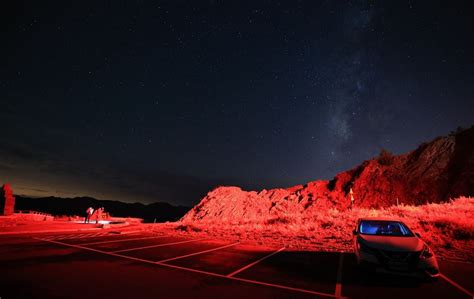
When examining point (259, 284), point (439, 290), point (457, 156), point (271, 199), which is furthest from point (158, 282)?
point (457, 156)

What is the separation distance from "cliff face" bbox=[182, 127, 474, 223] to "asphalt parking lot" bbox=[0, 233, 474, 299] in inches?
652

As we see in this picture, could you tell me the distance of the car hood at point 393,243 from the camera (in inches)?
253

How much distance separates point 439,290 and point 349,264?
3.08 m

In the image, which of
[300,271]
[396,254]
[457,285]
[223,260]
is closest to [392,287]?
→ [396,254]

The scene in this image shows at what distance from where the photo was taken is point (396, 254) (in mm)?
6254

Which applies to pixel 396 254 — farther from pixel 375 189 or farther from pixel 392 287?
pixel 375 189

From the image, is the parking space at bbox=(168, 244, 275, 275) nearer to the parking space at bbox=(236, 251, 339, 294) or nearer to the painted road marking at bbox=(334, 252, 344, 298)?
the parking space at bbox=(236, 251, 339, 294)

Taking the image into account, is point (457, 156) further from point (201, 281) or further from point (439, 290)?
point (201, 281)

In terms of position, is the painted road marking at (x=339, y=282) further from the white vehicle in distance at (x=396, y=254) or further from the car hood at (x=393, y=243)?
the car hood at (x=393, y=243)

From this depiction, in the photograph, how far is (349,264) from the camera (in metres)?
8.66

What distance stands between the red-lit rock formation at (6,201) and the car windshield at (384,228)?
129 feet

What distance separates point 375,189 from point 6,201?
165ft

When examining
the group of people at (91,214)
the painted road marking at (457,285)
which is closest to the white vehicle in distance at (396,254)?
the painted road marking at (457,285)

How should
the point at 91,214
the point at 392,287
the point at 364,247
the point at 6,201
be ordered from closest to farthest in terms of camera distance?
the point at 392,287, the point at 364,247, the point at 91,214, the point at 6,201
